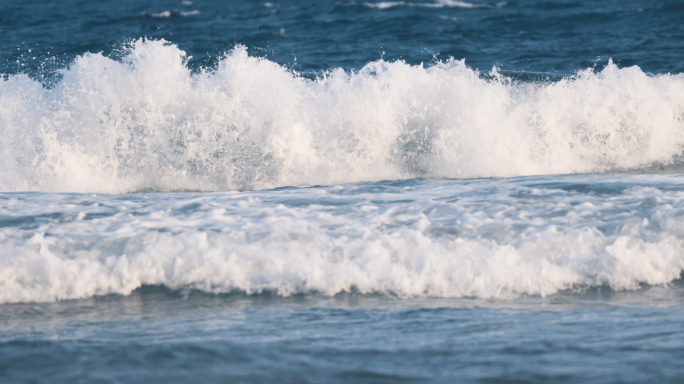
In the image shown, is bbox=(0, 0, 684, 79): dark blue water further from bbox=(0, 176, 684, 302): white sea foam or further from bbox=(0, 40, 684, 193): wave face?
bbox=(0, 176, 684, 302): white sea foam

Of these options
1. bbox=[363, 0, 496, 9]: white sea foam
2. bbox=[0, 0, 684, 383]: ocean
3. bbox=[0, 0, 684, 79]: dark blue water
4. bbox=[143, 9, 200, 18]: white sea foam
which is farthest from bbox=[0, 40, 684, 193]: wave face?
bbox=[143, 9, 200, 18]: white sea foam

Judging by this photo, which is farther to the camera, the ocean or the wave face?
the wave face

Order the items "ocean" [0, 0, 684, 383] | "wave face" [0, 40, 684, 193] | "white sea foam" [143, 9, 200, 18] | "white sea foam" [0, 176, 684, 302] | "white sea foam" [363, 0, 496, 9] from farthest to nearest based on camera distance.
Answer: "white sea foam" [143, 9, 200, 18], "white sea foam" [363, 0, 496, 9], "wave face" [0, 40, 684, 193], "white sea foam" [0, 176, 684, 302], "ocean" [0, 0, 684, 383]

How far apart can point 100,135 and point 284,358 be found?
571 centimetres

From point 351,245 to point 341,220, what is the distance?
1.89ft

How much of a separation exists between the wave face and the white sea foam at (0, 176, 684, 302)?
85.2 inches

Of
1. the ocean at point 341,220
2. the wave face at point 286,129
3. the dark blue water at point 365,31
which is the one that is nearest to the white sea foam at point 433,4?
the dark blue water at point 365,31

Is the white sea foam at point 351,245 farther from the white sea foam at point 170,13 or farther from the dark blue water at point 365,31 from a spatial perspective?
the white sea foam at point 170,13

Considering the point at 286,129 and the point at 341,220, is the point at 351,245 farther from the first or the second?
the point at 286,129

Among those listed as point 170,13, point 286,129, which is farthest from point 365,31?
point 286,129

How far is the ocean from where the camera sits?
281 cm

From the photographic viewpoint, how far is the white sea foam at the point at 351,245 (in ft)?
12.0

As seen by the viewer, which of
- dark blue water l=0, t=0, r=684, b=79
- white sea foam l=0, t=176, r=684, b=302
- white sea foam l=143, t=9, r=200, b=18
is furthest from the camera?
white sea foam l=143, t=9, r=200, b=18

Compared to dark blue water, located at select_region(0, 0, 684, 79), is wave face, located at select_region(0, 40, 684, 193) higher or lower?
Result: lower
